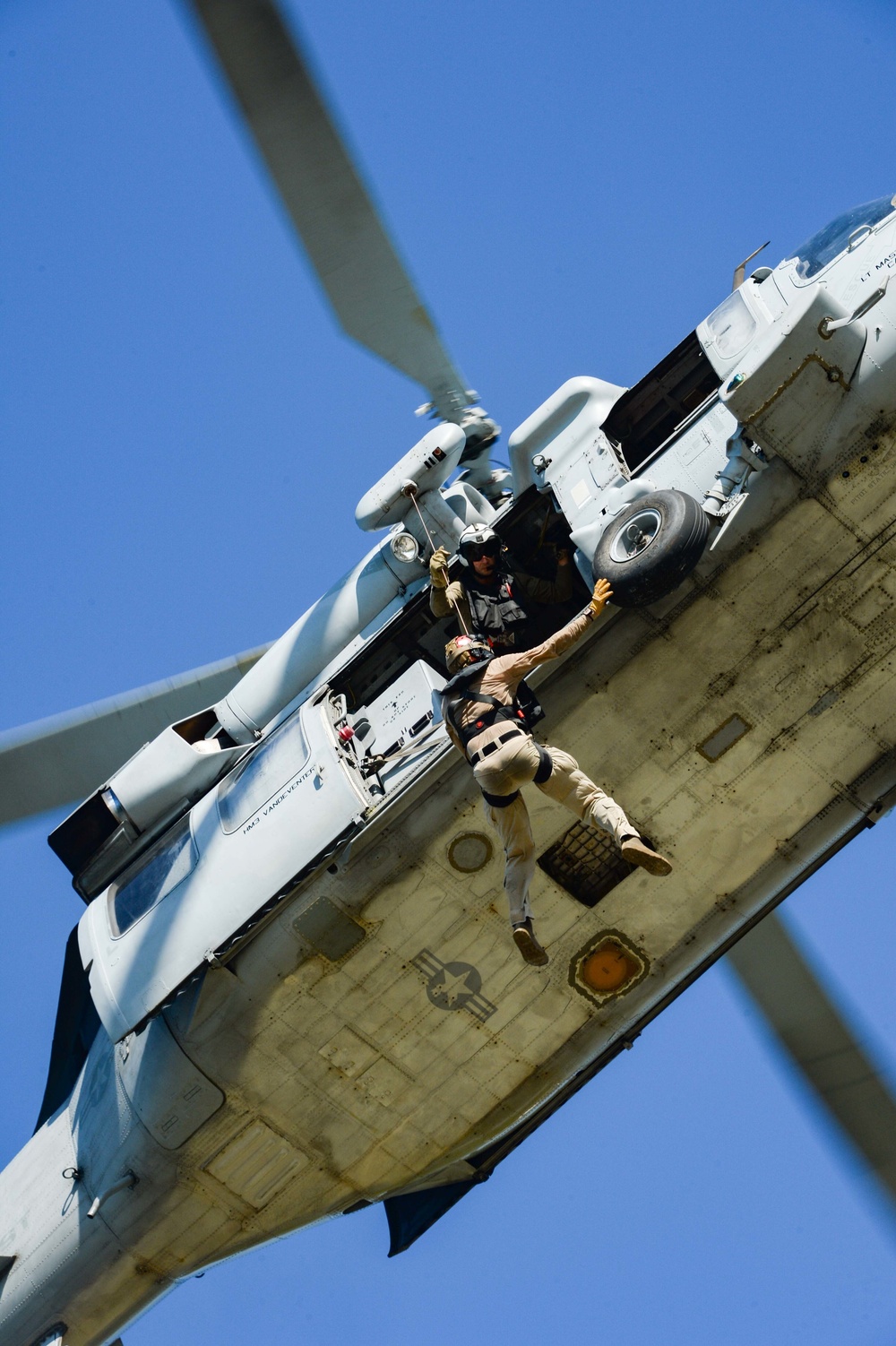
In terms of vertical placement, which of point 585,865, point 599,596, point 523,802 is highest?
point 599,596

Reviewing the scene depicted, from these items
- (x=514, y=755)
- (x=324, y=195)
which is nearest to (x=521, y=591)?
(x=514, y=755)

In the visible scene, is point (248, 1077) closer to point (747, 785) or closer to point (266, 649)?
point (266, 649)

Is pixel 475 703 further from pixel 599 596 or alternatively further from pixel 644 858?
pixel 644 858

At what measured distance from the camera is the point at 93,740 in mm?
14375

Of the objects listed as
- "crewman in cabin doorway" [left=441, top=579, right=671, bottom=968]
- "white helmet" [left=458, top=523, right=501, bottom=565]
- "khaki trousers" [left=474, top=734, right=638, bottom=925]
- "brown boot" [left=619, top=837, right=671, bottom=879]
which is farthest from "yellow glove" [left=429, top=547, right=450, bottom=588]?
"brown boot" [left=619, top=837, right=671, bottom=879]

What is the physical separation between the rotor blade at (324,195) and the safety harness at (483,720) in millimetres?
3501

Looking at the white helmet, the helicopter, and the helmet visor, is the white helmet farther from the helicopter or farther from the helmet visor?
the helicopter

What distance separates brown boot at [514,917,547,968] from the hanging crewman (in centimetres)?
263

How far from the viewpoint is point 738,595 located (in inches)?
440

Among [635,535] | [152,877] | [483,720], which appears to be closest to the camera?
[483,720]

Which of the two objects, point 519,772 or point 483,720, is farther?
point 483,720

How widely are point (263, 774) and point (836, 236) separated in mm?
6663

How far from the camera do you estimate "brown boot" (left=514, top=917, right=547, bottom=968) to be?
10180 millimetres

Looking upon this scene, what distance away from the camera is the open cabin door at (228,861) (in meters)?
12.1
